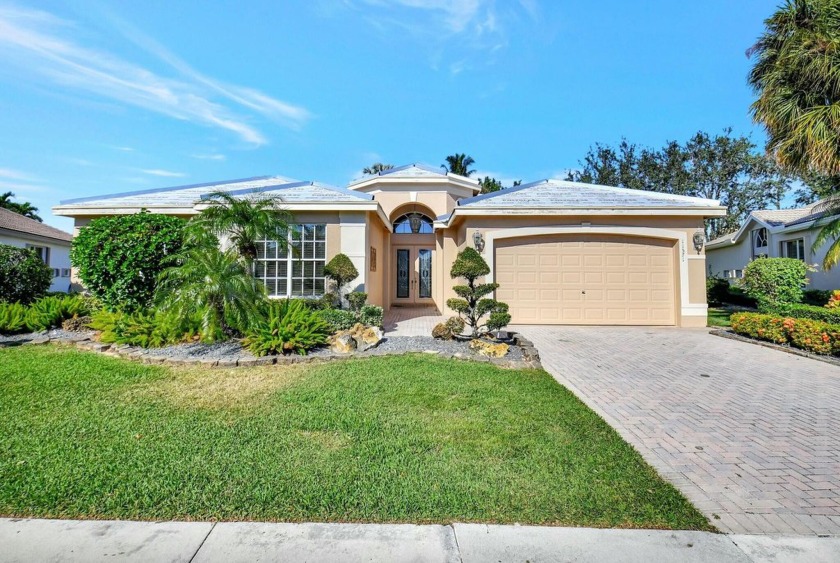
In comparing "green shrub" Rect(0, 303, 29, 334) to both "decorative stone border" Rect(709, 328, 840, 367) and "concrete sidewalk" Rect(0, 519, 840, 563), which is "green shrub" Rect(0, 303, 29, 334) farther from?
"decorative stone border" Rect(709, 328, 840, 367)

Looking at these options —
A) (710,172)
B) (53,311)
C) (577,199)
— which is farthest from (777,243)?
(53,311)

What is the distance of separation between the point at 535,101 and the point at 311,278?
10.8 meters

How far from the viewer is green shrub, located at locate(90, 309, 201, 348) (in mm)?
7344

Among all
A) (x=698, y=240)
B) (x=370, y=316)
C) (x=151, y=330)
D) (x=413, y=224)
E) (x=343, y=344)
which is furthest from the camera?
(x=413, y=224)

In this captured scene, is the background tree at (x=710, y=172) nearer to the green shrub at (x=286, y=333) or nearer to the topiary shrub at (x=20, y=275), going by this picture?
the green shrub at (x=286, y=333)

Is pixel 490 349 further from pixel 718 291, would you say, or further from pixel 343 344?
pixel 718 291

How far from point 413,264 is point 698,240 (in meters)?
10.0

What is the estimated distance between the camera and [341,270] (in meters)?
9.99

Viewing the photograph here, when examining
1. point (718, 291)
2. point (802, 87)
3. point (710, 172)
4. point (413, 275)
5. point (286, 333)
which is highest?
point (710, 172)

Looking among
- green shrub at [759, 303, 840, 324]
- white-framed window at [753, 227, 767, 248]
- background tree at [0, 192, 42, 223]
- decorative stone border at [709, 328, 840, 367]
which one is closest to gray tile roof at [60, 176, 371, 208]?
decorative stone border at [709, 328, 840, 367]

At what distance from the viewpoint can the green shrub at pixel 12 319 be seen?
8.62 m

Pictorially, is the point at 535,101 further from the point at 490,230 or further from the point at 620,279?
the point at 620,279

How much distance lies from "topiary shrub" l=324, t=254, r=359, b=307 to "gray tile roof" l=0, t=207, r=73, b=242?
1621cm

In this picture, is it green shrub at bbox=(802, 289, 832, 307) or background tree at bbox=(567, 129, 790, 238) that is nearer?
green shrub at bbox=(802, 289, 832, 307)
